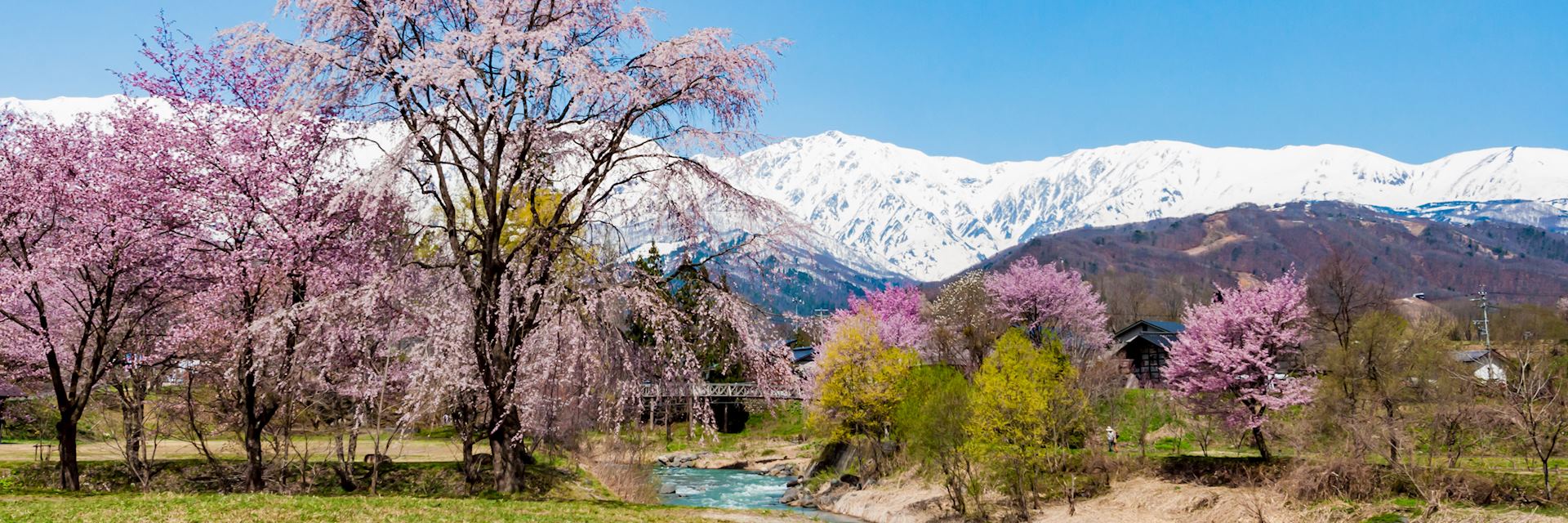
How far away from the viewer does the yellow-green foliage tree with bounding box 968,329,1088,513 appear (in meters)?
36.4

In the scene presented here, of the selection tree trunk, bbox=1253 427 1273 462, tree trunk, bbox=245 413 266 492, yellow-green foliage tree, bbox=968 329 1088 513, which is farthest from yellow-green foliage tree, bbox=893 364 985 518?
tree trunk, bbox=245 413 266 492

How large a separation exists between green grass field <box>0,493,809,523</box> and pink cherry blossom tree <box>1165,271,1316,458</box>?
26363mm

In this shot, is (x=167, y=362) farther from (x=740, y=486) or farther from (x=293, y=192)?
(x=740, y=486)

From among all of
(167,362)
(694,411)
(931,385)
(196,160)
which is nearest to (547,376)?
(694,411)

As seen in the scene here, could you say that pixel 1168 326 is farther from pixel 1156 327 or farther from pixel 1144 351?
pixel 1144 351

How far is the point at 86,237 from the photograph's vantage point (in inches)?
723

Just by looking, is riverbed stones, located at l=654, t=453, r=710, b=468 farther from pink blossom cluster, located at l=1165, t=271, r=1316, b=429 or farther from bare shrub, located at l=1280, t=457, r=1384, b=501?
bare shrub, located at l=1280, t=457, r=1384, b=501

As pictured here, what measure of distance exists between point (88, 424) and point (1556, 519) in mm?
53392

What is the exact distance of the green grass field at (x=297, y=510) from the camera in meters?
14.0

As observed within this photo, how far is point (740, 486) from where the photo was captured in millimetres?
56844

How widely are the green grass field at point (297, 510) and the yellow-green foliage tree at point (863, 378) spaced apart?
30.9 m

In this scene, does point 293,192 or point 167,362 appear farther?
point 167,362

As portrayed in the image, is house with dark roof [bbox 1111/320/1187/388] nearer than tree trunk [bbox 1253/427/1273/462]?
No

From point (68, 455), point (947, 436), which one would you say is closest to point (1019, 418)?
point (947, 436)
